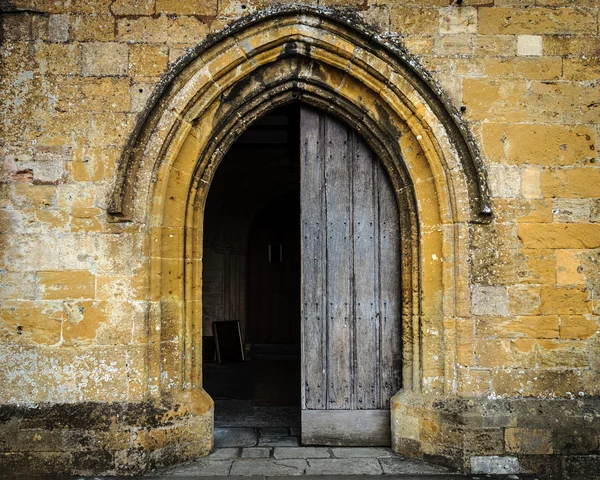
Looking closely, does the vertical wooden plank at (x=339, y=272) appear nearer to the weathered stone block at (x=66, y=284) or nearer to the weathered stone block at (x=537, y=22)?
the weathered stone block at (x=537, y=22)

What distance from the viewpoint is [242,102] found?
4055 mm

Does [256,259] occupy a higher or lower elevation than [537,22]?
lower

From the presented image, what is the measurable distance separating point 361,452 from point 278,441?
666 millimetres

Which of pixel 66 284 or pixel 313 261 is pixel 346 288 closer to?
pixel 313 261

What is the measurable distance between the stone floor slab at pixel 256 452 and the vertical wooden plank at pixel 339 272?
1.88ft

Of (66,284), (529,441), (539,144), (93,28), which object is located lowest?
(529,441)

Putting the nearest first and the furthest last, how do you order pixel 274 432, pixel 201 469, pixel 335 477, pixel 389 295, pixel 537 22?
pixel 335 477
pixel 201 469
pixel 537 22
pixel 389 295
pixel 274 432

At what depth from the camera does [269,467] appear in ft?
12.2

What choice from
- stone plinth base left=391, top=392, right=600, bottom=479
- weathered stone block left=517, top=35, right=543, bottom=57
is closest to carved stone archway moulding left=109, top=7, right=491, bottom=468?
stone plinth base left=391, top=392, right=600, bottom=479

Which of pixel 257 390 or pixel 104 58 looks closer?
Answer: pixel 104 58

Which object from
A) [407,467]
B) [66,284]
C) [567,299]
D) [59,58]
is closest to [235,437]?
[407,467]

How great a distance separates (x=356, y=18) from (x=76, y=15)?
1978mm

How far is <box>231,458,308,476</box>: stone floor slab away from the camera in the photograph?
363 centimetres

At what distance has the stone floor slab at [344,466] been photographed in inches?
144
